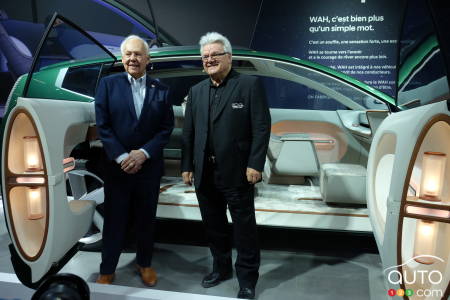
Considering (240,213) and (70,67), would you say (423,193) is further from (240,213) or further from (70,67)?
(70,67)

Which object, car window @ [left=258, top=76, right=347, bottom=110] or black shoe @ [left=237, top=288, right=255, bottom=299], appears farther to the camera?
car window @ [left=258, top=76, right=347, bottom=110]

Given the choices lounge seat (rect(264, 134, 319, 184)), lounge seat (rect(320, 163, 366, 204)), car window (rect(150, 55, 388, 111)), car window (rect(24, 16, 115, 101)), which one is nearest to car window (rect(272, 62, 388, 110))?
car window (rect(150, 55, 388, 111))

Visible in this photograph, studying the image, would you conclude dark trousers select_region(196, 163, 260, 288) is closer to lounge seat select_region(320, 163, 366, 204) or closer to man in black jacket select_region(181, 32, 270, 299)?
man in black jacket select_region(181, 32, 270, 299)

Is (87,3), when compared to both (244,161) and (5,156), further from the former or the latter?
(244,161)

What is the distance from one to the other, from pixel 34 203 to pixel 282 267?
4.76ft

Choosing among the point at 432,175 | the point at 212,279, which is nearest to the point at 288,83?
the point at 212,279

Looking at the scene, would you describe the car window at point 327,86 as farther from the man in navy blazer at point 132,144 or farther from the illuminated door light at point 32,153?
the illuminated door light at point 32,153

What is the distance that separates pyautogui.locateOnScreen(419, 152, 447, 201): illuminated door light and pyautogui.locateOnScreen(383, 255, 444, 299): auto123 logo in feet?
0.66

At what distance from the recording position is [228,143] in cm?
169

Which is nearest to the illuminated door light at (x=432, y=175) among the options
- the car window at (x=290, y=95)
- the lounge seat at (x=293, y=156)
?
the lounge seat at (x=293, y=156)

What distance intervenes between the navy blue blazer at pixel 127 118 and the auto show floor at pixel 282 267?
703 mm

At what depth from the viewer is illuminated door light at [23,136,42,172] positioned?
148 cm

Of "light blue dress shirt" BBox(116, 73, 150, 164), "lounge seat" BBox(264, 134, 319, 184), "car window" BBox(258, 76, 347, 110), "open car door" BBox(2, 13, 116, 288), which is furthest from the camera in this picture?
"car window" BBox(258, 76, 347, 110)

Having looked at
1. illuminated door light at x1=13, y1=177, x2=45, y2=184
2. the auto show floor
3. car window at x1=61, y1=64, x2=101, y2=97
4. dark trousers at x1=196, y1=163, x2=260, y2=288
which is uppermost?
car window at x1=61, y1=64, x2=101, y2=97
